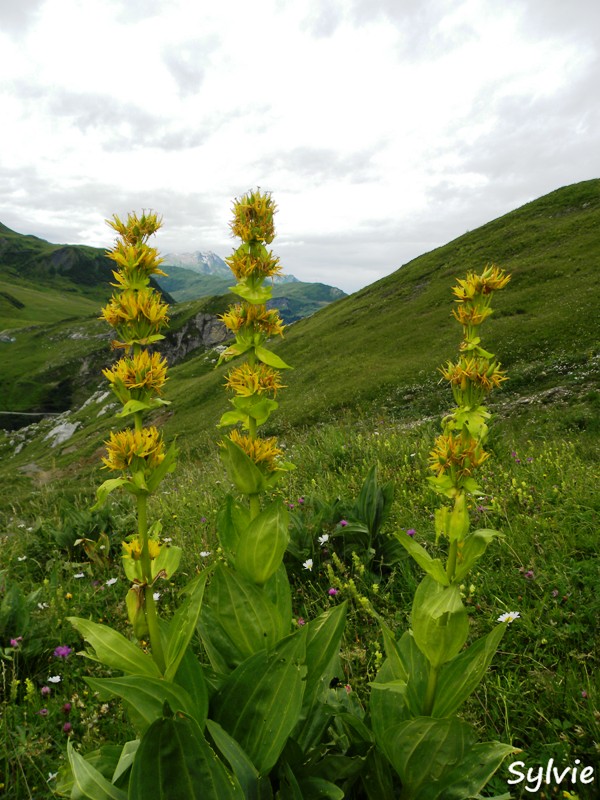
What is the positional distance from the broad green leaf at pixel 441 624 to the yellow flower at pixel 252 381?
128 centimetres

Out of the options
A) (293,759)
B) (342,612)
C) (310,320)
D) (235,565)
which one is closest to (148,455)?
(235,565)

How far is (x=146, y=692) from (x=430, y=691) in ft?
4.19

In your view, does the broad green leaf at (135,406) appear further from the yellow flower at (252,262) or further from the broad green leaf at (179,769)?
the broad green leaf at (179,769)

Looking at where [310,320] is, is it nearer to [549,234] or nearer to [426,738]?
[549,234]

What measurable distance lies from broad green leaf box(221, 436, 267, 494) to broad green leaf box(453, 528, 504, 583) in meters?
1.05

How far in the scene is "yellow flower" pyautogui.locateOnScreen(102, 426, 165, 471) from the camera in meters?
2.30

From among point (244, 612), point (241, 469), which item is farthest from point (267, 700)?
point (241, 469)

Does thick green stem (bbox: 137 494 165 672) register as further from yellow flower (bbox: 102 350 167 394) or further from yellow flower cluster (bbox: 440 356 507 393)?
yellow flower cluster (bbox: 440 356 507 393)

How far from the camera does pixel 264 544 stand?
2.43 m

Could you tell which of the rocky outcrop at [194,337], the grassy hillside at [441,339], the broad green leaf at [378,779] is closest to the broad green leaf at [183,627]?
the broad green leaf at [378,779]

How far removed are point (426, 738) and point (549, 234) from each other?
55738mm

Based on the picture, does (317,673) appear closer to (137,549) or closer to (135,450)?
(137,549)

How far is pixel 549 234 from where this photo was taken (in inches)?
1925

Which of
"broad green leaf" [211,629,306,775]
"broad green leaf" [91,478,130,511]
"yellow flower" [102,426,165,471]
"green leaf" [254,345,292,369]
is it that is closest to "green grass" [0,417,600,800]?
"broad green leaf" [211,629,306,775]
